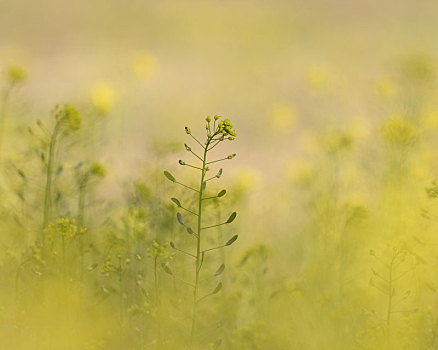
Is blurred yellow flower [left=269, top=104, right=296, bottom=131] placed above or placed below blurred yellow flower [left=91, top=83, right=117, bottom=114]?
above

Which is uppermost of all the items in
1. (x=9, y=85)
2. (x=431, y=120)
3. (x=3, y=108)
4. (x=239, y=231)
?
(x=431, y=120)

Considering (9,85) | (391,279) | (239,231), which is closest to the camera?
(391,279)

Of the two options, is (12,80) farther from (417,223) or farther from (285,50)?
(285,50)

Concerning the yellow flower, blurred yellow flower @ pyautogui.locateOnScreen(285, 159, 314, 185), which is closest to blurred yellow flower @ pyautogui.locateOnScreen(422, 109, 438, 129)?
blurred yellow flower @ pyautogui.locateOnScreen(285, 159, 314, 185)

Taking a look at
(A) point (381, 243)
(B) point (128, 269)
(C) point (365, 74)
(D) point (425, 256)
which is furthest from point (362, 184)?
(C) point (365, 74)

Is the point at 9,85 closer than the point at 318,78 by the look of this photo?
Yes

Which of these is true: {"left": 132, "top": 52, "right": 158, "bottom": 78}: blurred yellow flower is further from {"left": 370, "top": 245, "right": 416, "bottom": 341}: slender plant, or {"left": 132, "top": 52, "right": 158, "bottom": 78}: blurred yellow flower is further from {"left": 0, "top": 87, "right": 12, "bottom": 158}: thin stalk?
{"left": 370, "top": 245, "right": 416, "bottom": 341}: slender plant

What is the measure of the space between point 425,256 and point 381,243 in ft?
1.10

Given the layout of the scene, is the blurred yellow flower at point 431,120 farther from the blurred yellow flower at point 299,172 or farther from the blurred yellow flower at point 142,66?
the blurred yellow flower at point 142,66

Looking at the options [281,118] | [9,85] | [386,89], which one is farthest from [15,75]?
[281,118]

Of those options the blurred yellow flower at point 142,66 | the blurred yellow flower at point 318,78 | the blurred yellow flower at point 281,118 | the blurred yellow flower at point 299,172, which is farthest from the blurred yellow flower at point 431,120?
the blurred yellow flower at point 142,66

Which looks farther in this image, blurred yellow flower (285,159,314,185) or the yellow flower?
blurred yellow flower (285,159,314,185)

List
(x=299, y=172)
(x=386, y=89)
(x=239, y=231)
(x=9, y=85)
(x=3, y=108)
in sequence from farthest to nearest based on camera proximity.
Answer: (x=299, y=172), (x=386, y=89), (x=239, y=231), (x=9, y=85), (x=3, y=108)

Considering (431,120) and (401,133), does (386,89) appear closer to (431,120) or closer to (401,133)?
(431,120)
